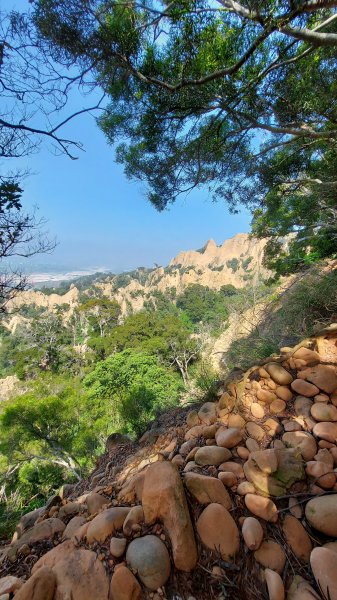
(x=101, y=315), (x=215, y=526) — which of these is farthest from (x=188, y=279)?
(x=215, y=526)

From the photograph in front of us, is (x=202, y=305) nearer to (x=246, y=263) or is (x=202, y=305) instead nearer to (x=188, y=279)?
(x=188, y=279)

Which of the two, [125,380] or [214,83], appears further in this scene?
[125,380]

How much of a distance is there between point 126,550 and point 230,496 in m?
0.45

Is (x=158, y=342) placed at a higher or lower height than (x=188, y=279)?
lower

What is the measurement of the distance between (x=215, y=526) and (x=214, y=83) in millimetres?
3435

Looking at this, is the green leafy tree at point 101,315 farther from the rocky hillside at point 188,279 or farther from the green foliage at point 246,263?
the green foliage at point 246,263

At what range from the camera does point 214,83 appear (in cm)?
258

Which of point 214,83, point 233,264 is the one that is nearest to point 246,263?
point 233,264

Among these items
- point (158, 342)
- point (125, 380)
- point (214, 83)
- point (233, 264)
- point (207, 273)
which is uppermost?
point (214, 83)

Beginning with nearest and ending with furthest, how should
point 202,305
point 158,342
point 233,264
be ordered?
point 158,342 → point 202,305 → point 233,264

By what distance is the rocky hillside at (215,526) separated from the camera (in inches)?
33.4

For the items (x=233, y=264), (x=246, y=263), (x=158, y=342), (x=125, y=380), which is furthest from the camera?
(x=233, y=264)

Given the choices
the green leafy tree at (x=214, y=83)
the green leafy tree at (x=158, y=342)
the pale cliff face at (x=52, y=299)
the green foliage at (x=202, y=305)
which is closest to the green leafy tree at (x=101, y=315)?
the green leafy tree at (x=158, y=342)

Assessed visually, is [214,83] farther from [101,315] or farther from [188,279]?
[188,279]
